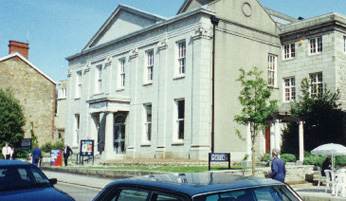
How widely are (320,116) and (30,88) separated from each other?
32.3 m

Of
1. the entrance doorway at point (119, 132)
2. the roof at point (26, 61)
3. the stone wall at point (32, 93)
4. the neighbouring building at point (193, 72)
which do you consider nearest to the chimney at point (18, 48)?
the roof at point (26, 61)

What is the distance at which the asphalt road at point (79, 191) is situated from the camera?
1661 cm

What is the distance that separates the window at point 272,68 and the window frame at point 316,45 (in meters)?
2.97

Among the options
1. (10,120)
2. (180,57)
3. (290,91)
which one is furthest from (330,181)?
(10,120)

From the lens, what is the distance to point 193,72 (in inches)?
1220

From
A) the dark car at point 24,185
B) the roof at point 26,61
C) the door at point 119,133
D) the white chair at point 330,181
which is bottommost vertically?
the white chair at point 330,181

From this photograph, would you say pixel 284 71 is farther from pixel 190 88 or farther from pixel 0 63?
pixel 0 63

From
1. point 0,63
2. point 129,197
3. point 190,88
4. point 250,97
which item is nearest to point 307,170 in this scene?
point 250,97

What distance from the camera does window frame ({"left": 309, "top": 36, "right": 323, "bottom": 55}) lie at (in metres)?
33.0

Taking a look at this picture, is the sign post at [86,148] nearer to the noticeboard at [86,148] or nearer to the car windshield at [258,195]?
the noticeboard at [86,148]

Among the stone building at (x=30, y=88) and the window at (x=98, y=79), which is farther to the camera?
the stone building at (x=30, y=88)

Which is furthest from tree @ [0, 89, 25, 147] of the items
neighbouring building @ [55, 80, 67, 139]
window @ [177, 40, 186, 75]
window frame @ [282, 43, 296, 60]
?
window frame @ [282, 43, 296, 60]

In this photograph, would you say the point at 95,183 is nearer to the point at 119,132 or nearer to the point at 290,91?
the point at 119,132

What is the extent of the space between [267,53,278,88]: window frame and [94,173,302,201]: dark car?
30591 mm
